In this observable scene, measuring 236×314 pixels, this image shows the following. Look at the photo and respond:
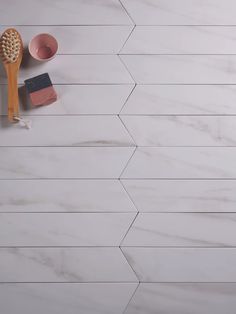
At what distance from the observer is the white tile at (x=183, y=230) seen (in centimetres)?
154

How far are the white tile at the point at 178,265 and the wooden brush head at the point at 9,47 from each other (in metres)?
0.77

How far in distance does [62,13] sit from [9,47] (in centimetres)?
24

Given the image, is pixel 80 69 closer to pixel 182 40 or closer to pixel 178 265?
pixel 182 40

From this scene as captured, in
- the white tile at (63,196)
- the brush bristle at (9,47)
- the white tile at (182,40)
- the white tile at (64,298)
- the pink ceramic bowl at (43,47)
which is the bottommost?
the white tile at (64,298)

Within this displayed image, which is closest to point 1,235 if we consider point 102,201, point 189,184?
point 102,201

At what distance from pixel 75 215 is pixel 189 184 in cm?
42

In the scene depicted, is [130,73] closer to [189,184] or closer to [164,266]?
[189,184]

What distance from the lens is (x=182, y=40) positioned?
1.59m

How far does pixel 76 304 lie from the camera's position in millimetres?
1526

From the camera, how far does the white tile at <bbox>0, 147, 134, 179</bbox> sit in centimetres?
155

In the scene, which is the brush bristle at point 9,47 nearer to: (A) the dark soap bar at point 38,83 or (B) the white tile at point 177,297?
(A) the dark soap bar at point 38,83

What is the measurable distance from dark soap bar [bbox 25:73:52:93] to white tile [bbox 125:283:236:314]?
2.55ft

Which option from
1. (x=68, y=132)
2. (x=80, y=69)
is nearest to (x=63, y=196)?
(x=68, y=132)

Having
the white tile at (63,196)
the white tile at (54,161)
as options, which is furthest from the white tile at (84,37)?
the white tile at (63,196)
